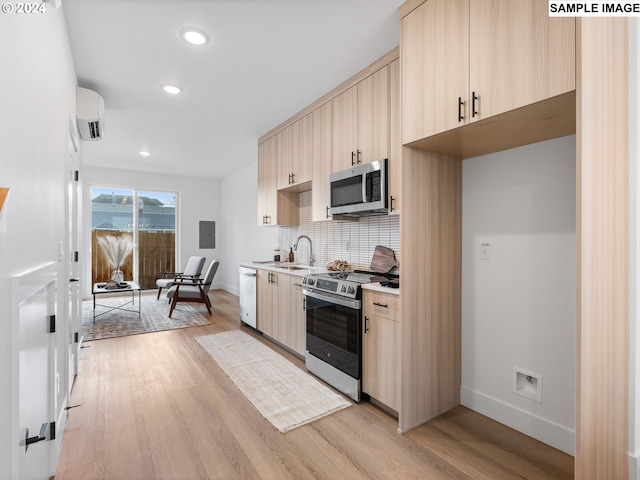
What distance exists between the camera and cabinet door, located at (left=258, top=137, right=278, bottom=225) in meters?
4.33

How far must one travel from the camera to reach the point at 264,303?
402 centimetres

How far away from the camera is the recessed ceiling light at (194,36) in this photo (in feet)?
7.39

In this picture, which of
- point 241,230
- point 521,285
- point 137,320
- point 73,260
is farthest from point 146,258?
point 521,285

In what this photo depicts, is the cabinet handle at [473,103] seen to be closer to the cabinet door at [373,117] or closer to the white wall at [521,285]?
the white wall at [521,285]

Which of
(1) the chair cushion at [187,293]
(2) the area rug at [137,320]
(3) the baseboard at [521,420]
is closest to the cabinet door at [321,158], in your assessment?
(3) the baseboard at [521,420]

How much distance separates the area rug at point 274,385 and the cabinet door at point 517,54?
2212 mm

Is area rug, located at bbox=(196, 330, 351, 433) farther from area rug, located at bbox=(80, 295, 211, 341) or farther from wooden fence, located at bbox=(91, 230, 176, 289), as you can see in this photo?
wooden fence, located at bbox=(91, 230, 176, 289)

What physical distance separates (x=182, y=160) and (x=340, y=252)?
403 cm

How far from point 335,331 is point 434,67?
2056mm

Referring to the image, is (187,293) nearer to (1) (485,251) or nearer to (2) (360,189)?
(2) (360,189)

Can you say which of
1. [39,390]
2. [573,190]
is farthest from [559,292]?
[39,390]

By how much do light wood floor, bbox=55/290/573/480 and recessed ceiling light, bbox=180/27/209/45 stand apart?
2726 mm

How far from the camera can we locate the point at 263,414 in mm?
2328

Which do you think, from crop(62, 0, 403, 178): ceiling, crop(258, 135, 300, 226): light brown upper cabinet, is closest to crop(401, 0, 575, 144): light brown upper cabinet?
crop(62, 0, 403, 178): ceiling
